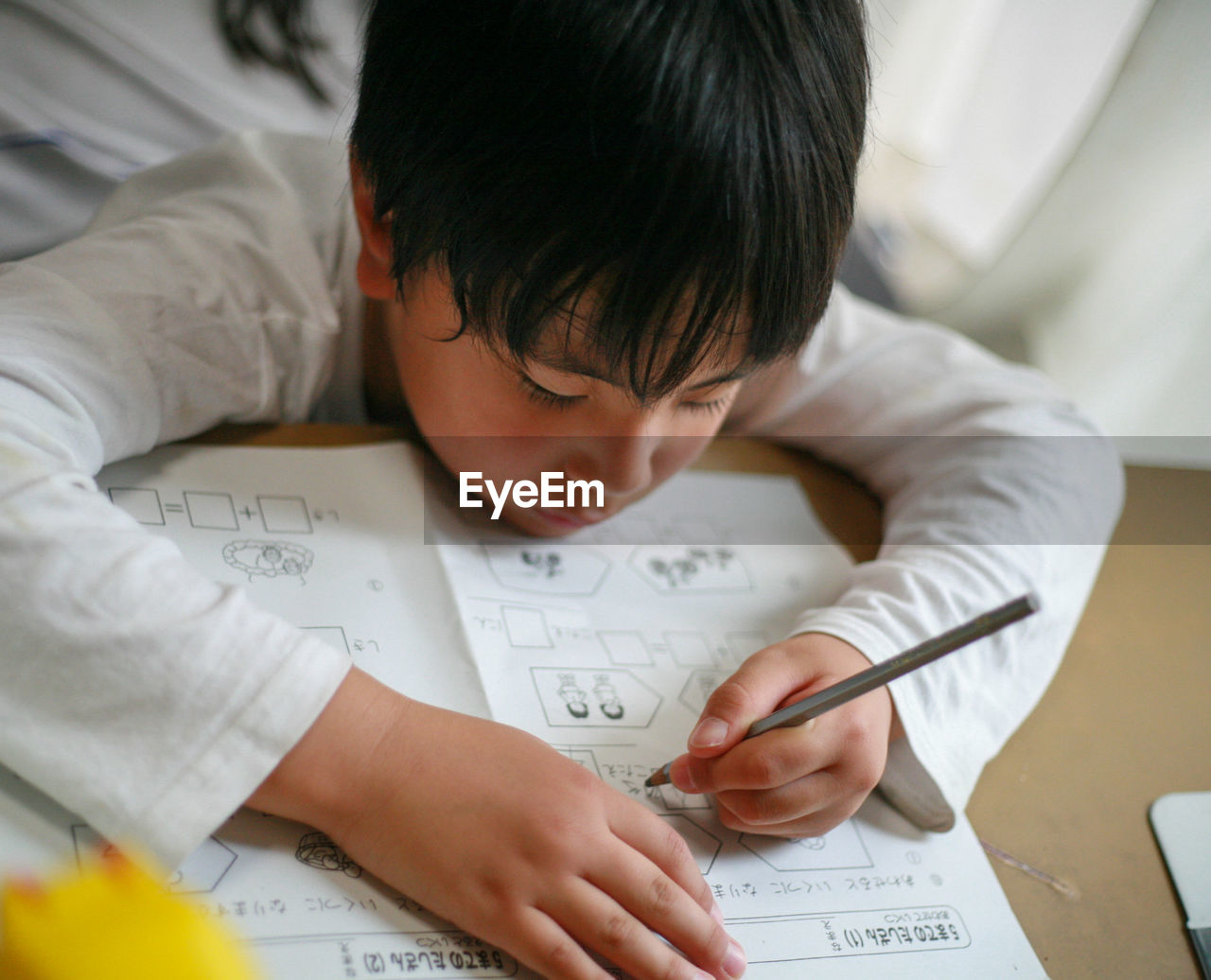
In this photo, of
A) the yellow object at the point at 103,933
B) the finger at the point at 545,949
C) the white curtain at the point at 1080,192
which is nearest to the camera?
the yellow object at the point at 103,933

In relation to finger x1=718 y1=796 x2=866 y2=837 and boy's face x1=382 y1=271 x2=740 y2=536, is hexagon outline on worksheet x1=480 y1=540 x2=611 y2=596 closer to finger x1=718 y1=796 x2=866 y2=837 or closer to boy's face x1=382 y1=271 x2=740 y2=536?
boy's face x1=382 y1=271 x2=740 y2=536

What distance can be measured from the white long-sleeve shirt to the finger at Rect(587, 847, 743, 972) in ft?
0.42

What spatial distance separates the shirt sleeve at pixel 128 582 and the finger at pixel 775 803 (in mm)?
173

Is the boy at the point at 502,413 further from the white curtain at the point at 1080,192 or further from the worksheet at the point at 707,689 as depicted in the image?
the white curtain at the point at 1080,192

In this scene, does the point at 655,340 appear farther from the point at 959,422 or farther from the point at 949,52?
the point at 949,52

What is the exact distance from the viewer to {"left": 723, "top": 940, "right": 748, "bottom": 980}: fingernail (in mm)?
335

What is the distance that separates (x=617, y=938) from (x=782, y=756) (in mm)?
105

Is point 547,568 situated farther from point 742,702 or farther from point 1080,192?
point 1080,192

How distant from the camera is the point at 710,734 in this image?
39 centimetres

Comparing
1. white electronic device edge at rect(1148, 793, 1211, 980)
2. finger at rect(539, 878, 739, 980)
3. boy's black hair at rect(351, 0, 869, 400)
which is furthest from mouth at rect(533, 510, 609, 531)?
white electronic device edge at rect(1148, 793, 1211, 980)

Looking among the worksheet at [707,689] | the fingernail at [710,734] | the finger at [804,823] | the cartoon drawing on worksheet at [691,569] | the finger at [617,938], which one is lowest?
the cartoon drawing on worksheet at [691,569]

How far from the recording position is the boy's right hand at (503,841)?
12.8 inches

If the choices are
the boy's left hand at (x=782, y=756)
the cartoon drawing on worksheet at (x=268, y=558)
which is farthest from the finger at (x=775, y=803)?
the cartoon drawing on worksheet at (x=268, y=558)

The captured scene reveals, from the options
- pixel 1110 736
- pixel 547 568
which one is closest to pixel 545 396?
pixel 547 568
